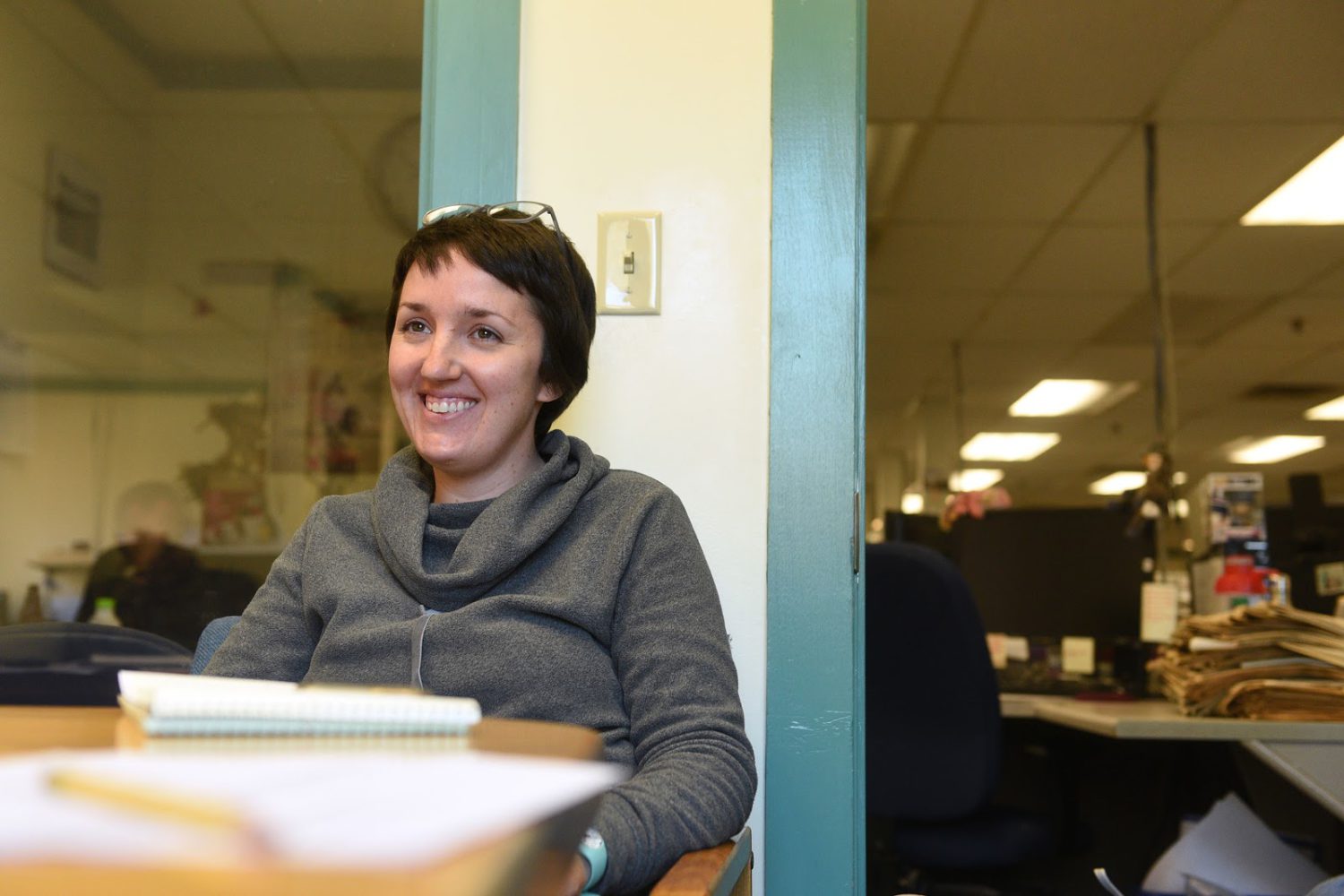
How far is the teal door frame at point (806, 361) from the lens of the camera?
4.62 ft

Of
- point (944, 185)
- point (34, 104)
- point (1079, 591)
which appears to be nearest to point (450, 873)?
point (34, 104)

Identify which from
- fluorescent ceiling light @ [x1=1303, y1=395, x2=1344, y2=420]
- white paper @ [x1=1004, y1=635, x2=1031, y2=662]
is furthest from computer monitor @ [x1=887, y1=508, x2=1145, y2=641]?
fluorescent ceiling light @ [x1=1303, y1=395, x2=1344, y2=420]

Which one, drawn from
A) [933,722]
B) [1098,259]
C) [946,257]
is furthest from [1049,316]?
[933,722]

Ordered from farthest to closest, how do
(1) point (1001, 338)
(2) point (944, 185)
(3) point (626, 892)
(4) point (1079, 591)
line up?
1. (1) point (1001, 338)
2. (2) point (944, 185)
3. (4) point (1079, 591)
4. (3) point (626, 892)

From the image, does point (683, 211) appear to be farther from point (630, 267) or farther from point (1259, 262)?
point (1259, 262)

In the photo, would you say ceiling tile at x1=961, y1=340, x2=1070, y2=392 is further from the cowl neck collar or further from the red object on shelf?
the cowl neck collar

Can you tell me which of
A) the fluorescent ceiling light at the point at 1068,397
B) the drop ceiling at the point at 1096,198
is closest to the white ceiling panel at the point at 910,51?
the drop ceiling at the point at 1096,198

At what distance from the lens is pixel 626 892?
2.86ft

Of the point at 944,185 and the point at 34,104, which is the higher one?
the point at 944,185

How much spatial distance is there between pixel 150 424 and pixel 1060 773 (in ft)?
7.95

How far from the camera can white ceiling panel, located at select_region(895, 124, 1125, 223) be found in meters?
3.98

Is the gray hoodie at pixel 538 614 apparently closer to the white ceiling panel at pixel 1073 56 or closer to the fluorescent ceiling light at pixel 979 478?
the white ceiling panel at pixel 1073 56

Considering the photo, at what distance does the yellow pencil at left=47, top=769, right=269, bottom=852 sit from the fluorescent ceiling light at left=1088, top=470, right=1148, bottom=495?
9.83m

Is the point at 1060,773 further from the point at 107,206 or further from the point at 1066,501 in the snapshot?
the point at 1066,501
